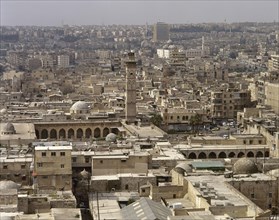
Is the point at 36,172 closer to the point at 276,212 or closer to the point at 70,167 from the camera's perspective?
the point at 70,167

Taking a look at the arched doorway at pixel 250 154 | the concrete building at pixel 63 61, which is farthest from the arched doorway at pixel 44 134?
the concrete building at pixel 63 61

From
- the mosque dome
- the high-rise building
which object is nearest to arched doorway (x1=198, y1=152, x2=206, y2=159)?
the mosque dome

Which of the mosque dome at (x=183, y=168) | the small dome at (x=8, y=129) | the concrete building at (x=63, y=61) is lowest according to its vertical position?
the concrete building at (x=63, y=61)

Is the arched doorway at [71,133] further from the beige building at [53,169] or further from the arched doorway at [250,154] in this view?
the beige building at [53,169]

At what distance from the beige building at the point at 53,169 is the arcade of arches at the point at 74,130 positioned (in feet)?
47.3

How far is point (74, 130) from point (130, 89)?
352 centimetres

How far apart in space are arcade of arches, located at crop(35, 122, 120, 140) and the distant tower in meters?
0.84

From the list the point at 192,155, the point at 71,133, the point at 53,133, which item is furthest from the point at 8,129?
the point at 192,155

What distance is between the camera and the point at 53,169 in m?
25.7

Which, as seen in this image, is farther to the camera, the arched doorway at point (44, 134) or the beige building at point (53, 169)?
the arched doorway at point (44, 134)

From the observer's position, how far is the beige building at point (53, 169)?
2547 centimetres

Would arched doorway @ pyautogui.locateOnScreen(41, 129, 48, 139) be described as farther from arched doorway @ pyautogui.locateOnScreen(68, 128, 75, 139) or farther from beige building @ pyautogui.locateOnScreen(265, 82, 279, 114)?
beige building @ pyautogui.locateOnScreen(265, 82, 279, 114)

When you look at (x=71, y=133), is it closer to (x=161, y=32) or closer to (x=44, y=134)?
(x=44, y=134)

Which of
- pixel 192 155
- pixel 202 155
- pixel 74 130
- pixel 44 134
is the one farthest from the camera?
pixel 74 130
